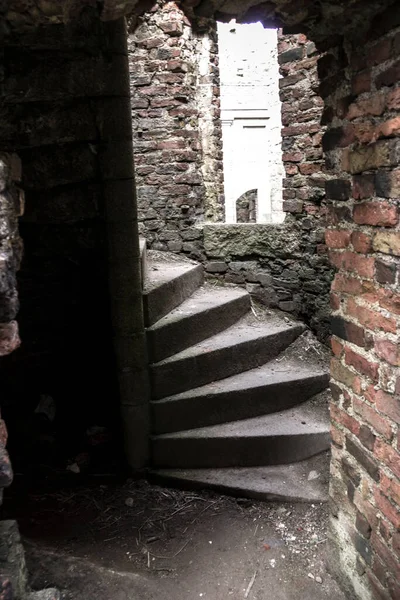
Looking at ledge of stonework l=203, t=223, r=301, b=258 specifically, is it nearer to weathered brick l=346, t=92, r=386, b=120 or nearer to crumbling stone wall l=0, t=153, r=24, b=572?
weathered brick l=346, t=92, r=386, b=120

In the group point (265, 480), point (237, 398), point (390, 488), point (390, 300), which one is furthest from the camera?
point (237, 398)

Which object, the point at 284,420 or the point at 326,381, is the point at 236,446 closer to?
the point at 284,420

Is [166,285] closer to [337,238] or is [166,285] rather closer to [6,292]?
[337,238]

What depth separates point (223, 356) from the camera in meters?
3.72

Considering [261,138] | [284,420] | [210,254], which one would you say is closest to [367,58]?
[284,420]

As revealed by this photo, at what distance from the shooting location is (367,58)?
68.7 inches

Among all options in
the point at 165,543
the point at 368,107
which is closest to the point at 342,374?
the point at 368,107

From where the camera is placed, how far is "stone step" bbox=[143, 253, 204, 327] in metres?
3.51

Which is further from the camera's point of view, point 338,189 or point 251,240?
point 251,240

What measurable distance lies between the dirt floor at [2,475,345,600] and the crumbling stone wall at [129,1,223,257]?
Answer: 2427 millimetres

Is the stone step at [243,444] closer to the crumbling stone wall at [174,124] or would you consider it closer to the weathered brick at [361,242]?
the weathered brick at [361,242]

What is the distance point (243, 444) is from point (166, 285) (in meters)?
1.27

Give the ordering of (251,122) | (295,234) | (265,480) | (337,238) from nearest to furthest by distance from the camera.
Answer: (337,238)
(265,480)
(295,234)
(251,122)

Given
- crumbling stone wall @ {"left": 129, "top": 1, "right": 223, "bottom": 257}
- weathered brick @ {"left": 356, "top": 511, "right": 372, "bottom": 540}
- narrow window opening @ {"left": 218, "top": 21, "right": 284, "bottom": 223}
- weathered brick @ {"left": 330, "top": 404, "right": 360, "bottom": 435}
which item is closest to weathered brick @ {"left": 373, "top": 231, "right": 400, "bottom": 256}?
weathered brick @ {"left": 330, "top": 404, "right": 360, "bottom": 435}
